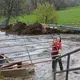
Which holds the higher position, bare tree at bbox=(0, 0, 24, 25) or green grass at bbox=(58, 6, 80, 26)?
bare tree at bbox=(0, 0, 24, 25)

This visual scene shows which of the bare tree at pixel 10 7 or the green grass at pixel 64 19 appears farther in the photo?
the green grass at pixel 64 19

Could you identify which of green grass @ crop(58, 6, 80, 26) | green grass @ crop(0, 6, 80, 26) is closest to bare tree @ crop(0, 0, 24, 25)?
green grass @ crop(0, 6, 80, 26)

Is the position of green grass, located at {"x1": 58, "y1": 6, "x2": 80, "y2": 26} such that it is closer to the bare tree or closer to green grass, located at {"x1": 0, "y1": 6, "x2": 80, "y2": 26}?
green grass, located at {"x1": 0, "y1": 6, "x2": 80, "y2": 26}

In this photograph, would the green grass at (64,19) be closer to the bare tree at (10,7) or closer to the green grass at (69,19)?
the green grass at (69,19)

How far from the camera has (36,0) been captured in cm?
7806

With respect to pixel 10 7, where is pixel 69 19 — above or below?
below

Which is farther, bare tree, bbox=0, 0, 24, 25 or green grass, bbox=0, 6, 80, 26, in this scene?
green grass, bbox=0, 6, 80, 26

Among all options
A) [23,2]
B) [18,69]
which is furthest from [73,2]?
[18,69]

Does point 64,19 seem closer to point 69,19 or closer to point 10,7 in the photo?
point 69,19

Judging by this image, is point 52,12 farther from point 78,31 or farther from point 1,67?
point 1,67

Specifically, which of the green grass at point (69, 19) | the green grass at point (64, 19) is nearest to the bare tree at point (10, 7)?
the green grass at point (64, 19)

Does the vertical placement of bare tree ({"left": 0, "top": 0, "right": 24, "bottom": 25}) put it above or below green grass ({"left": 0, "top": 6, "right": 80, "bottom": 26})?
above

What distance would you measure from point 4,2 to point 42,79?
39.4 m

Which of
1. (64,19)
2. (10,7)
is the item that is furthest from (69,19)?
(10,7)
